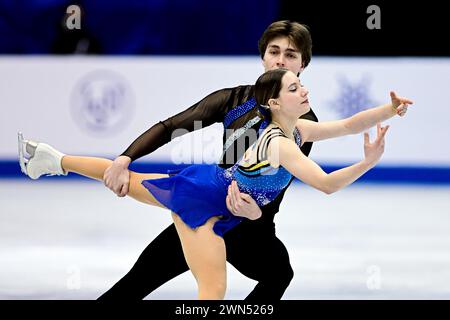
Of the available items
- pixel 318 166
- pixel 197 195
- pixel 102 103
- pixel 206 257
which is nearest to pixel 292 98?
pixel 318 166

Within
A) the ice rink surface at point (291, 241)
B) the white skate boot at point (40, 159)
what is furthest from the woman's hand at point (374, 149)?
the white skate boot at point (40, 159)

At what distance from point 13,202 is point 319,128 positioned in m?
3.40

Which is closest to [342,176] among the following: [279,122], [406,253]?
[279,122]

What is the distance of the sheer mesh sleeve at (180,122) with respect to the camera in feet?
11.8

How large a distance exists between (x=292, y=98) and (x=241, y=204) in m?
0.41

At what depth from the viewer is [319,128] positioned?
3.64 meters

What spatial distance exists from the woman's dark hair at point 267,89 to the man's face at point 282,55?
37 centimetres

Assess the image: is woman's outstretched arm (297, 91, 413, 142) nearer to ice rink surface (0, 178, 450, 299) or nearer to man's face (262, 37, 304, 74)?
man's face (262, 37, 304, 74)

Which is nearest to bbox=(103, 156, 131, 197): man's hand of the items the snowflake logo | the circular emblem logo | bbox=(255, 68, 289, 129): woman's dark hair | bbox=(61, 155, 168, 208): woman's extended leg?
bbox=(61, 155, 168, 208): woman's extended leg

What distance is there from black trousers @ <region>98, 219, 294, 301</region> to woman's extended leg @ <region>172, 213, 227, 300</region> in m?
0.33

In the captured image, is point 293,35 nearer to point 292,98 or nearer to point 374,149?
point 292,98

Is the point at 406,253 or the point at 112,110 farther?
the point at 112,110

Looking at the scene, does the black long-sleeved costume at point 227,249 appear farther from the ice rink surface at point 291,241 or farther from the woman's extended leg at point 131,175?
the ice rink surface at point 291,241

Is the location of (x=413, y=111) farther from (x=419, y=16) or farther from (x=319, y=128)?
(x=319, y=128)
